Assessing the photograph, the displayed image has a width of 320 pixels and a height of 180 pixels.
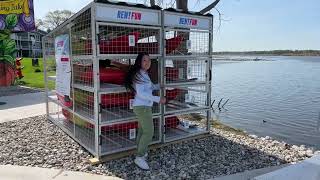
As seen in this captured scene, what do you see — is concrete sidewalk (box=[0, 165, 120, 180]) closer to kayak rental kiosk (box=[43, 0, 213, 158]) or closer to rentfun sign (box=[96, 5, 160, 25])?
kayak rental kiosk (box=[43, 0, 213, 158])

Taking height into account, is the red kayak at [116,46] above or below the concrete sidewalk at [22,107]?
above

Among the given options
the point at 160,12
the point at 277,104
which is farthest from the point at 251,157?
the point at 277,104

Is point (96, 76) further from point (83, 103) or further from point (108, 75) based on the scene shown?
point (83, 103)

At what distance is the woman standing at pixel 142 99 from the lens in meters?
5.03

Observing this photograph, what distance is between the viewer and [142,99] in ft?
16.6

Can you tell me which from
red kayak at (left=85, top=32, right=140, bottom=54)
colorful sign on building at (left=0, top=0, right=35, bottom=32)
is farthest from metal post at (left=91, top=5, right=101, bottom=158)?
colorful sign on building at (left=0, top=0, right=35, bottom=32)

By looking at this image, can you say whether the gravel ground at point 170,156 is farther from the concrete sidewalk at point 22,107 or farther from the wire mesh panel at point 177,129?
the concrete sidewalk at point 22,107

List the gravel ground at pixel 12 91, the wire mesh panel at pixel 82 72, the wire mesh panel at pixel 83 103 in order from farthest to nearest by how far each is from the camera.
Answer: the gravel ground at pixel 12 91, the wire mesh panel at pixel 83 103, the wire mesh panel at pixel 82 72

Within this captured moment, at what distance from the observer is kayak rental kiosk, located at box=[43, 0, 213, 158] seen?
17.4ft

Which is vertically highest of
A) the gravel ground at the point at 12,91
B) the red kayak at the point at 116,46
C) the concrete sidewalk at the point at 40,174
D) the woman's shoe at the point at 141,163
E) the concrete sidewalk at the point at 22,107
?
the red kayak at the point at 116,46

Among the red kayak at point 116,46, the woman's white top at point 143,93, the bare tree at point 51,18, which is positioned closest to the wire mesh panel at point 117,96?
the red kayak at point 116,46

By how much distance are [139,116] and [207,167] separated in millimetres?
1305

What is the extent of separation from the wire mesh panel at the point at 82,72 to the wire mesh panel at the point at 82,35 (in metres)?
0.18

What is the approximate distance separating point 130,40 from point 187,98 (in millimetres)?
1952
